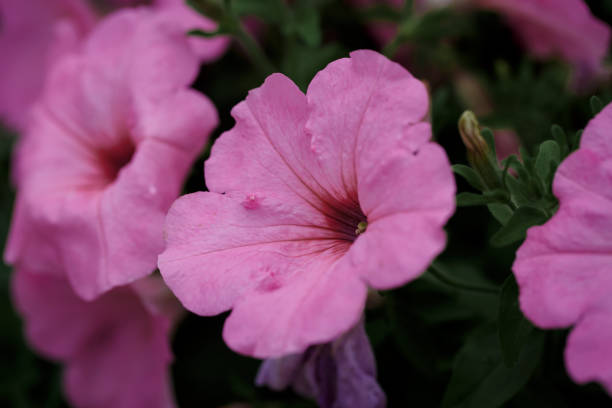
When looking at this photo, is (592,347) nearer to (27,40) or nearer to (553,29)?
(553,29)

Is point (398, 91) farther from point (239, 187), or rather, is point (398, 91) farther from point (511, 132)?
point (511, 132)

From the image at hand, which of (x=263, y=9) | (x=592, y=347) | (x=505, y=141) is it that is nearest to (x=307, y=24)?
(x=263, y=9)

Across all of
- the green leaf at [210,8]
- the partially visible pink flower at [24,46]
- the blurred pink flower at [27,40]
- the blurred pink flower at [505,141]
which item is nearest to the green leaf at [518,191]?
the blurred pink flower at [505,141]

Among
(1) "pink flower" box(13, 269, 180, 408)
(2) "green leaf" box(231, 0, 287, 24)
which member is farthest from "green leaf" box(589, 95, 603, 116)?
(1) "pink flower" box(13, 269, 180, 408)

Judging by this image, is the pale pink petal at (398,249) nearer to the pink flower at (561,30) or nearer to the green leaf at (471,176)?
the green leaf at (471,176)

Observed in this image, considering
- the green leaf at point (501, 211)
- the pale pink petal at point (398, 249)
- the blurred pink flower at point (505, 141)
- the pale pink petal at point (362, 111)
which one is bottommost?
the blurred pink flower at point (505, 141)

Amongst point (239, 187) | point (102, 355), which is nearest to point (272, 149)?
point (239, 187)
